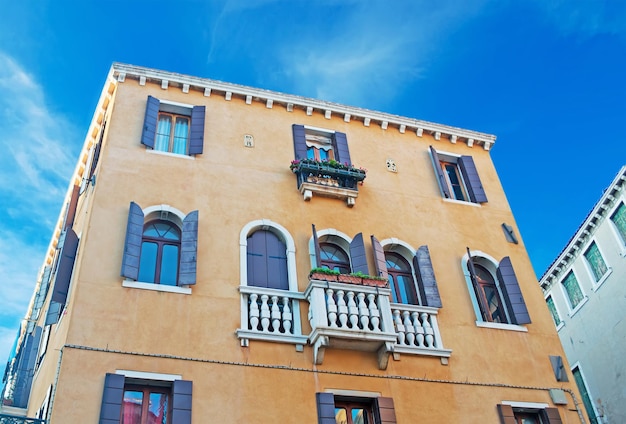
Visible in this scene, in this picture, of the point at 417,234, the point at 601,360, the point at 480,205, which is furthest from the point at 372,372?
the point at 601,360

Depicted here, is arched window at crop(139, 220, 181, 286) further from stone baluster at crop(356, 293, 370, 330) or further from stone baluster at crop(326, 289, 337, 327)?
stone baluster at crop(356, 293, 370, 330)

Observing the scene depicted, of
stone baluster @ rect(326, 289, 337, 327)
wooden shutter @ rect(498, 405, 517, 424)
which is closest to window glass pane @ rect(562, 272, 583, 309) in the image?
wooden shutter @ rect(498, 405, 517, 424)

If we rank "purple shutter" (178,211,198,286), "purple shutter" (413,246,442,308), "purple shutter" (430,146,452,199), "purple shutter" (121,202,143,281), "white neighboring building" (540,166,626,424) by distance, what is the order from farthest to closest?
"white neighboring building" (540,166,626,424), "purple shutter" (430,146,452,199), "purple shutter" (413,246,442,308), "purple shutter" (178,211,198,286), "purple shutter" (121,202,143,281)

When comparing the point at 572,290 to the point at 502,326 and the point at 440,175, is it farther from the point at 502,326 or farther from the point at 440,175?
the point at 502,326

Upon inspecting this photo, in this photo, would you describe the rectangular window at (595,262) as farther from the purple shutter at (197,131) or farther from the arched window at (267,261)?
the purple shutter at (197,131)

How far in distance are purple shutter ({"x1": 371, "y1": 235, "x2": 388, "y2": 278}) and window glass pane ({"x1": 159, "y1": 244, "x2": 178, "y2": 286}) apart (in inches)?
173

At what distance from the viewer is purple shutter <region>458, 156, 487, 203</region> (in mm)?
17594

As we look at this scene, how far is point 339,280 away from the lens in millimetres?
12906

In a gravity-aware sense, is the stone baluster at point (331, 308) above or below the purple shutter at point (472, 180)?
below

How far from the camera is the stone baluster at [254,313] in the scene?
1241cm

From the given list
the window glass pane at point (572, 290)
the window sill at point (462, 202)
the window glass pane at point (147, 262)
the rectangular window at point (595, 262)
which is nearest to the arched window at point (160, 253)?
the window glass pane at point (147, 262)

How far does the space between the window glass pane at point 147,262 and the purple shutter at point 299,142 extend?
471cm

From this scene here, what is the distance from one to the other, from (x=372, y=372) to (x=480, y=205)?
6.79 metres

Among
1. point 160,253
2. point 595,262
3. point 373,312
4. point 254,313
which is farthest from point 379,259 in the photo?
point 595,262
